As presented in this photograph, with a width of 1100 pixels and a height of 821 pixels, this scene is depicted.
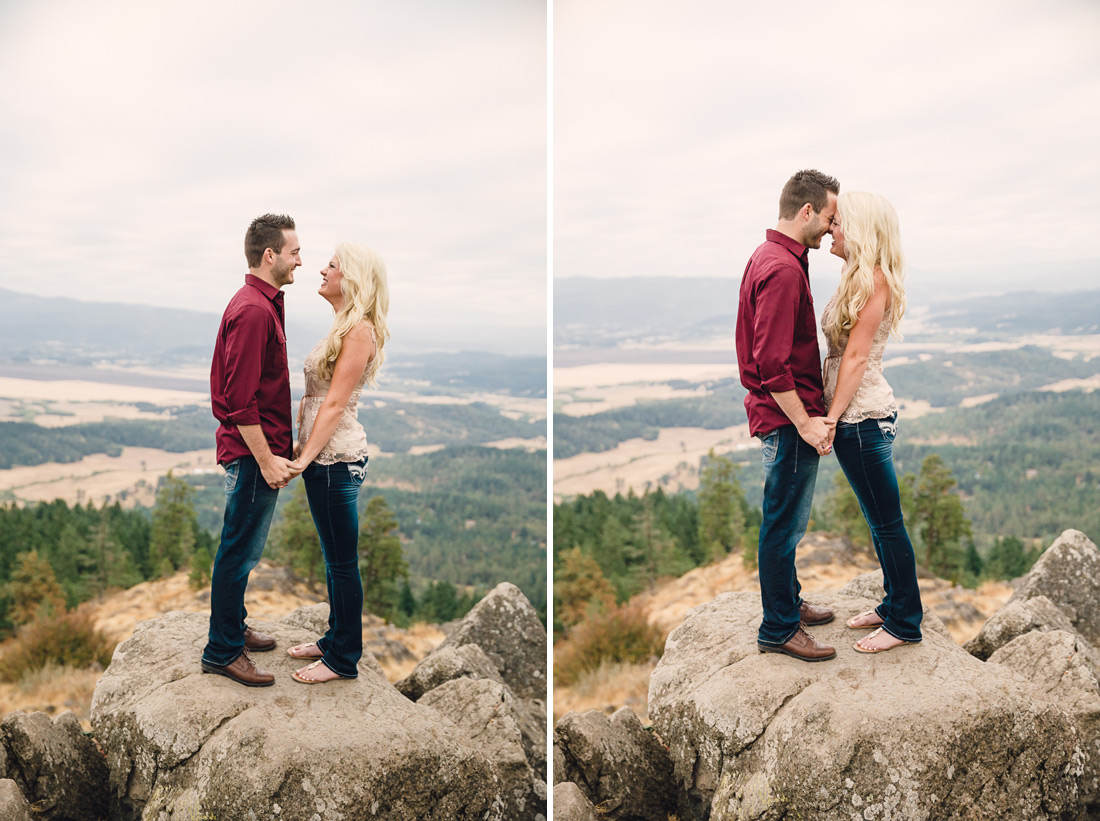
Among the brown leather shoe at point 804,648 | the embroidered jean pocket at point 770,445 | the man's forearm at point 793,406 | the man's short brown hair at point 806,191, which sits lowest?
the brown leather shoe at point 804,648

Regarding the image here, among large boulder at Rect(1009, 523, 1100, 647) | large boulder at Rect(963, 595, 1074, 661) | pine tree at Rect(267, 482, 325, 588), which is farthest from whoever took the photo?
pine tree at Rect(267, 482, 325, 588)

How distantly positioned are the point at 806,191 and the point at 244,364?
7.88 feet

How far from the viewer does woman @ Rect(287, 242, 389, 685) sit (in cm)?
330

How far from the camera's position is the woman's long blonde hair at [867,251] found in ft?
10.5

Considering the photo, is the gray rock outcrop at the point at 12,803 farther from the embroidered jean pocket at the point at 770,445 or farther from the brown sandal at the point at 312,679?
the embroidered jean pocket at the point at 770,445

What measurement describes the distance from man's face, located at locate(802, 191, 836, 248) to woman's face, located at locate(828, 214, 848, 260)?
0.06ft

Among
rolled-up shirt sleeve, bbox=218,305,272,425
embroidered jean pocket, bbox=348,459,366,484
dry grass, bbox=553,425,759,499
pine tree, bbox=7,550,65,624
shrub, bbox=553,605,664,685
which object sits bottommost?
shrub, bbox=553,605,664,685

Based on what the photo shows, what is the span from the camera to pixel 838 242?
333 cm

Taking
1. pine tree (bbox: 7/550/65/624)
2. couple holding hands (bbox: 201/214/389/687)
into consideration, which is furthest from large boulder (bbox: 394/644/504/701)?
pine tree (bbox: 7/550/65/624)

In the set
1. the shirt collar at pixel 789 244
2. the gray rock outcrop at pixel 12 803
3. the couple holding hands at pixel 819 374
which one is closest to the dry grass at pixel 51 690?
the gray rock outcrop at pixel 12 803

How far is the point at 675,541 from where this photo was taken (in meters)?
6.28

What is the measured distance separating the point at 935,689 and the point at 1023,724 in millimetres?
352

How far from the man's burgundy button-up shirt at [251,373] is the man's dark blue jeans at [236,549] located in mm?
112

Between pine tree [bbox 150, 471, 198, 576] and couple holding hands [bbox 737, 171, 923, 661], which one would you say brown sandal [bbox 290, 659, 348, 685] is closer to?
couple holding hands [bbox 737, 171, 923, 661]
